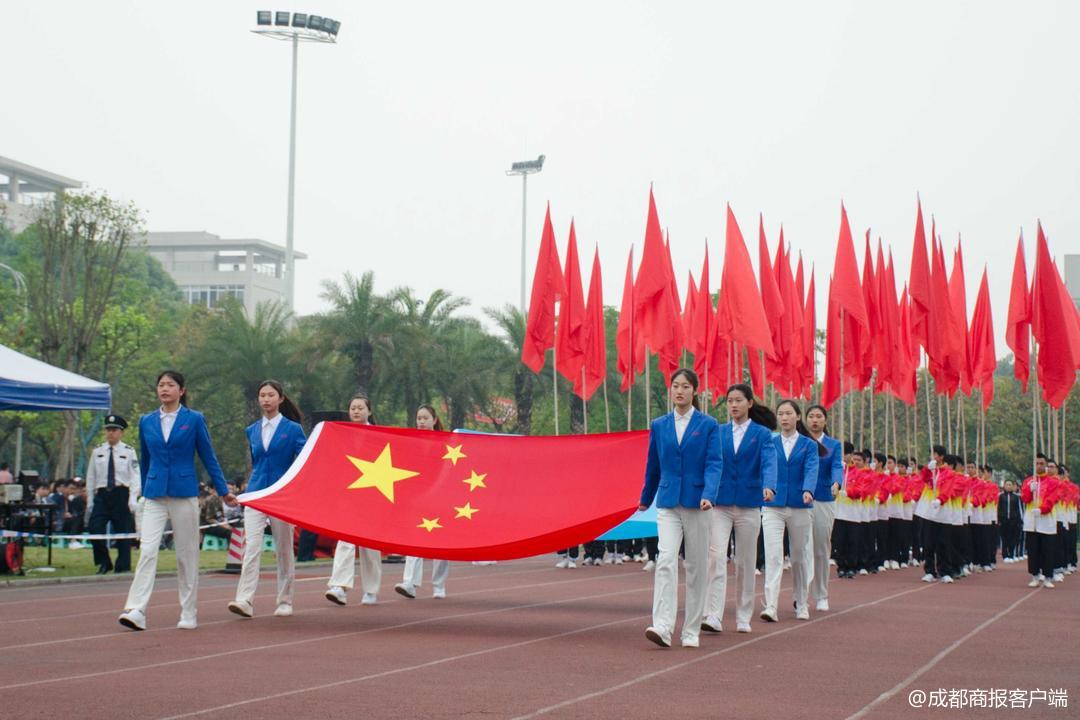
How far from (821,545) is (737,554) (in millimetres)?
2933

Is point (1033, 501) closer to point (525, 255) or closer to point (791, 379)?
point (791, 379)

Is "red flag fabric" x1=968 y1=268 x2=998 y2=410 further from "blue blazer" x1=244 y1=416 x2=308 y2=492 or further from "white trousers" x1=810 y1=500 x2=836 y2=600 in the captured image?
"blue blazer" x1=244 y1=416 x2=308 y2=492

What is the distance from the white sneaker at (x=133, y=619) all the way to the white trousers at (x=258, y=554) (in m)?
1.24

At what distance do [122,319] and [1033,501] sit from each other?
3974cm

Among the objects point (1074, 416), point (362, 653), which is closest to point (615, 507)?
point (362, 653)

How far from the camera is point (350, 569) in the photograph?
48.7ft

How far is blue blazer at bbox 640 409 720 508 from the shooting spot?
11.5 metres

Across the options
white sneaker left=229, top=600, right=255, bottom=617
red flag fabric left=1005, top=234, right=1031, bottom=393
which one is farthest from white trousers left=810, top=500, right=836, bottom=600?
red flag fabric left=1005, top=234, right=1031, bottom=393

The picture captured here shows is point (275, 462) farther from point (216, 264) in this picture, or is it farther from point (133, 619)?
point (216, 264)

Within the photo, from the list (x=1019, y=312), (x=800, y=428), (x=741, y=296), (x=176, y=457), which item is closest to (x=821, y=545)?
(x=800, y=428)

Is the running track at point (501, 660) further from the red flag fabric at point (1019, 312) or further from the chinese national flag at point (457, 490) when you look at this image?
the red flag fabric at point (1019, 312)

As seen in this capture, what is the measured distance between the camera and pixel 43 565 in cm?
2180

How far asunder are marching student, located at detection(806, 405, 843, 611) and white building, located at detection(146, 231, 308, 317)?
389 feet

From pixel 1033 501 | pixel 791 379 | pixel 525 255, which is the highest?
pixel 525 255
